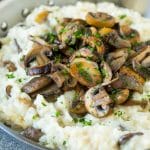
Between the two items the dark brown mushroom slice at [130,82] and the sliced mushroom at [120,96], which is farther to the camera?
the dark brown mushroom slice at [130,82]

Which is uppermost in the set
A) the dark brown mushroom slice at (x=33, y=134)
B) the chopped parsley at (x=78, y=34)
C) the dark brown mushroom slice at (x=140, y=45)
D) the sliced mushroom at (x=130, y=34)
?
the chopped parsley at (x=78, y=34)

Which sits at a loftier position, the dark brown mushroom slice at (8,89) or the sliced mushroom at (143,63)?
the sliced mushroom at (143,63)

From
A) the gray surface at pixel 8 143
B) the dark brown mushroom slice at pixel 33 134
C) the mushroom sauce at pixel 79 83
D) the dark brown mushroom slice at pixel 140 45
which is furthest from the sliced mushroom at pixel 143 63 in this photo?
the gray surface at pixel 8 143

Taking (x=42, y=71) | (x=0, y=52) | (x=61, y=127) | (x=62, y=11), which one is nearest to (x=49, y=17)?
(x=62, y=11)

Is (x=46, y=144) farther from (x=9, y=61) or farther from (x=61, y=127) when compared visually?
(x=9, y=61)

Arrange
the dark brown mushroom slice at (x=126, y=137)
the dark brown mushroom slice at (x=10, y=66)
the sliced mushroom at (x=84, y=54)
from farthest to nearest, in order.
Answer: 1. the dark brown mushroom slice at (x=10, y=66)
2. the sliced mushroom at (x=84, y=54)
3. the dark brown mushroom slice at (x=126, y=137)

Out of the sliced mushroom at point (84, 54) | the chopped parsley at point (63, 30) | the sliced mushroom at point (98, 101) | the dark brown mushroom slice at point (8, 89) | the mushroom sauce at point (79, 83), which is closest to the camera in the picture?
the mushroom sauce at point (79, 83)

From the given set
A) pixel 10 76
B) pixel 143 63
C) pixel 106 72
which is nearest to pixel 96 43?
pixel 106 72

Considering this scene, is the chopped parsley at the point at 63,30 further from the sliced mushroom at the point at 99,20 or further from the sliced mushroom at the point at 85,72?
the sliced mushroom at the point at 85,72
